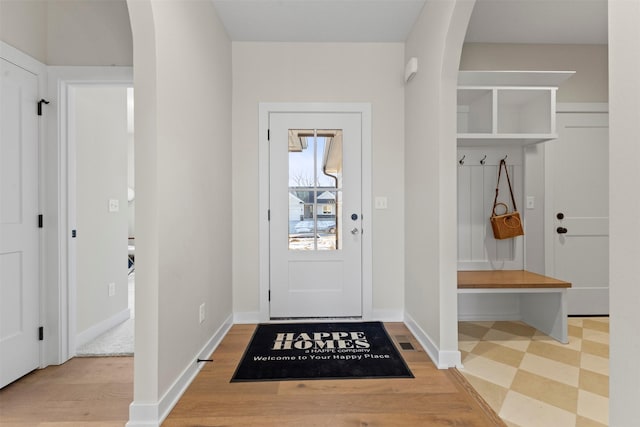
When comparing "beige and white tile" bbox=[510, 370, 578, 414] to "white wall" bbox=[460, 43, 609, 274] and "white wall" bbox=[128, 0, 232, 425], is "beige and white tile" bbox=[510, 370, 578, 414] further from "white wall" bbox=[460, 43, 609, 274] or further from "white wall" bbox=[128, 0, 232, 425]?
"white wall" bbox=[128, 0, 232, 425]

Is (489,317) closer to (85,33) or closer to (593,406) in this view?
(593,406)

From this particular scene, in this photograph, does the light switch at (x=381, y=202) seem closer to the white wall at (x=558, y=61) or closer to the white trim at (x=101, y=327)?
the white wall at (x=558, y=61)

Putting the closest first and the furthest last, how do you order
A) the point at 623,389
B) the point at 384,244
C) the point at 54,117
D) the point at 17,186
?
the point at 623,389
the point at 17,186
the point at 54,117
the point at 384,244

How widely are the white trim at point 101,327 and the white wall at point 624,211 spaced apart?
3.02 metres

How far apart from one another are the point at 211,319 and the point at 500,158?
2810mm

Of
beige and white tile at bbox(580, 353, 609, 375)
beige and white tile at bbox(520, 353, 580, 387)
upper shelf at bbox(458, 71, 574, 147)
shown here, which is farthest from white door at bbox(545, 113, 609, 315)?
beige and white tile at bbox(520, 353, 580, 387)

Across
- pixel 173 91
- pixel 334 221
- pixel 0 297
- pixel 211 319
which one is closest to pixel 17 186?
pixel 0 297

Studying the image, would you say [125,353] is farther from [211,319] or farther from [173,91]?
[173,91]

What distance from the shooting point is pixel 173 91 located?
177cm

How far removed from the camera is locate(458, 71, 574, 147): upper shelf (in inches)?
102

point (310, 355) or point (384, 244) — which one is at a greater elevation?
point (384, 244)

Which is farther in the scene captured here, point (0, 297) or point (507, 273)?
point (507, 273)

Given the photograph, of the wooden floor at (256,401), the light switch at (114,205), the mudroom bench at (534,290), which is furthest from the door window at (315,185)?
the light switch at (114,205)

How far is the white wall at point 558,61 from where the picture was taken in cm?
302
